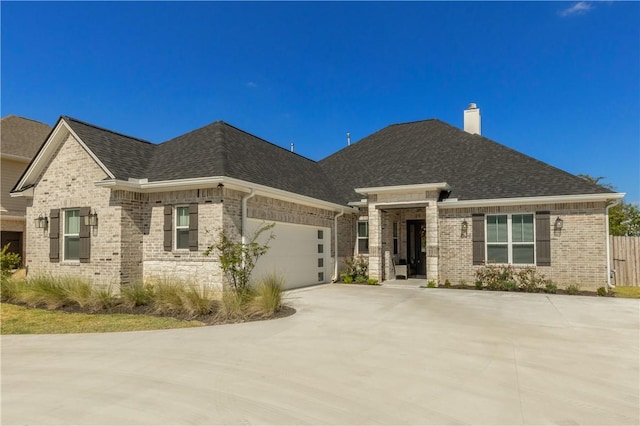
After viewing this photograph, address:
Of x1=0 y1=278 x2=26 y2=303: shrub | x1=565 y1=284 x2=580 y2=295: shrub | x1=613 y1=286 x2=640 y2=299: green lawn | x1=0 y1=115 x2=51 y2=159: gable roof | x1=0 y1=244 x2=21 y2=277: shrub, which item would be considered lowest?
x1=613 y1=286 x2=640 y2=299: green lawn

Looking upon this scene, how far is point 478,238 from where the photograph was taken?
15227 mm

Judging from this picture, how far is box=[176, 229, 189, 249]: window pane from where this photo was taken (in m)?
11.9

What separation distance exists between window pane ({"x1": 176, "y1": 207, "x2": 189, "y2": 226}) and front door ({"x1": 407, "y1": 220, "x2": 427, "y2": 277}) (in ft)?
36.7

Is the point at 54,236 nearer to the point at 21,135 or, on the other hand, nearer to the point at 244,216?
the point at 244,216

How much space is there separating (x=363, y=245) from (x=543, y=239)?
24.6 ft

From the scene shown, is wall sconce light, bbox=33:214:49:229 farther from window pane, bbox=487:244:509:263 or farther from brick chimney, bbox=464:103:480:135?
brick chimney, bbox=464:103:480:135

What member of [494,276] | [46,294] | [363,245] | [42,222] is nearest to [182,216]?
[46,294]

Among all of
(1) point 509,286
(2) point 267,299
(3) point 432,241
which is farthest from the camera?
(3) point 432,241

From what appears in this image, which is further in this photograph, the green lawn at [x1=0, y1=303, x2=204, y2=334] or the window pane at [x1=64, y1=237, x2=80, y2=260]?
the window pane at [x1=64, y1=237, x2=80, y2=260]

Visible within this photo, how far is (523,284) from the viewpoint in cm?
1439

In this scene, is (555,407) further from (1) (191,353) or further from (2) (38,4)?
(2) (38,4)

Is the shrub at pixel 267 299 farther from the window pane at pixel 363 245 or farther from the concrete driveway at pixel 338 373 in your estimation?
the window pane at pixel 363 245

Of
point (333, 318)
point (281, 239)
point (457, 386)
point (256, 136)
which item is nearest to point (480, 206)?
point (281, 239)

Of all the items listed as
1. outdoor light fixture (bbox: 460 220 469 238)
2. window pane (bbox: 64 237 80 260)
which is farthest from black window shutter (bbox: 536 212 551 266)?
window pane (bbox: 64 237 80 260)
